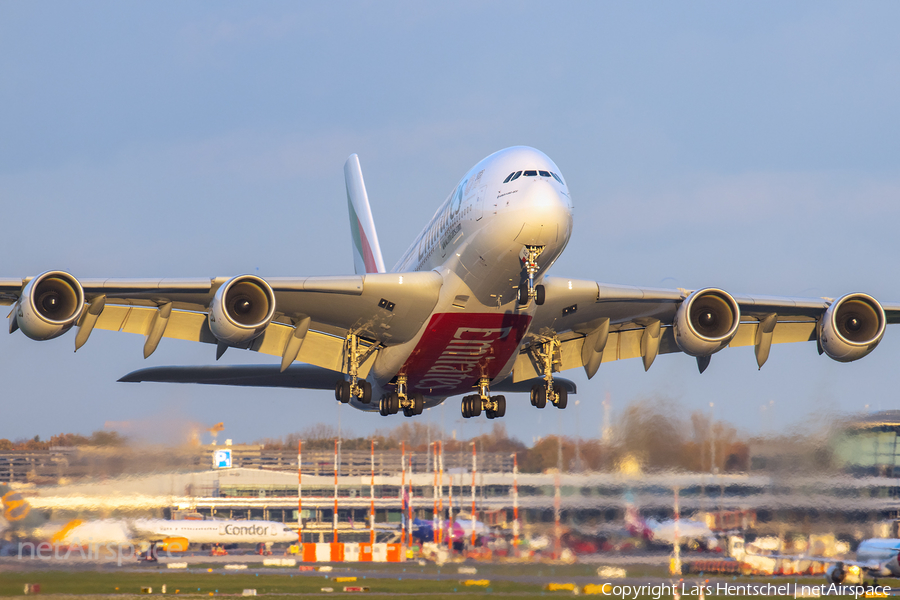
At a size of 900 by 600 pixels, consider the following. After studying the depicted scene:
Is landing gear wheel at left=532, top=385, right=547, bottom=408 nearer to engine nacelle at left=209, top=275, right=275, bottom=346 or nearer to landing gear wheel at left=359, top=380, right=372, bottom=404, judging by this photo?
landing gear wheel at left=359, top=380, right=372, bottom=404

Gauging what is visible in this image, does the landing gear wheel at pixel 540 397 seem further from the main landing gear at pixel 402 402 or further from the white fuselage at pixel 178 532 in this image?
the white fuselage at pixel 178 532

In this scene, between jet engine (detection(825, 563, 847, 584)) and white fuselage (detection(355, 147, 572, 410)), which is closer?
white fuselage (detection(355, 147, 572, 410))

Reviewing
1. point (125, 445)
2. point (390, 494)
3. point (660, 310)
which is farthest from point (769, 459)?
point (125, 445)

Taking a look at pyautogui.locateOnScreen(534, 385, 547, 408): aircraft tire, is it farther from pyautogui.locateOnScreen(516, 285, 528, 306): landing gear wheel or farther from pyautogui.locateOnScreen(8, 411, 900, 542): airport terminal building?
pyautogui.locateOnScreen(516, 285, 528, 306): landing gear wheel

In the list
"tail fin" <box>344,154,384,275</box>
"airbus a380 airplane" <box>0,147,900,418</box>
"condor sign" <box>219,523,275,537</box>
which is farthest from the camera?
"tail fin" <box>344,154,384,275</box>

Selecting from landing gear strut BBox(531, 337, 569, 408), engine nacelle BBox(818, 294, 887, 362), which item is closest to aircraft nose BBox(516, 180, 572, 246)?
landing gear strut BBox(531, 337, 569, 408)

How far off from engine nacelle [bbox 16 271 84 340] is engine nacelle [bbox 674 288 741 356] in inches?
561

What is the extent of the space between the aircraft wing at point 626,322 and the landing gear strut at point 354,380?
14.6ft

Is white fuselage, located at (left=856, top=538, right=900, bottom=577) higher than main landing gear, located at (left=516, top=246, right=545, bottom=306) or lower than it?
lower

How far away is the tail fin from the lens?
39.2 metres

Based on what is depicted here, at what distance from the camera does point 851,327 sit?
23.8m
